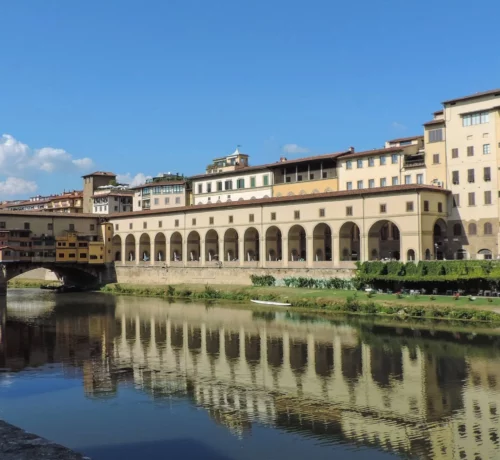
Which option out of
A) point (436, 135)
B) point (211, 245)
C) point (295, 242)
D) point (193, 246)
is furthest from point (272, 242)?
point (436, 135)

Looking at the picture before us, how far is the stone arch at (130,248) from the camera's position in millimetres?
87375

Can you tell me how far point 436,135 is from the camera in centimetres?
5784

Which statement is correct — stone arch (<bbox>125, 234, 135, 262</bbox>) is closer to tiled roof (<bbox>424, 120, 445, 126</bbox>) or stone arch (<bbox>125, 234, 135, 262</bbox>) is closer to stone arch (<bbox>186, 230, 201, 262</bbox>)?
stone arch (<bbox>186, 230, 201, 262</bbox>)

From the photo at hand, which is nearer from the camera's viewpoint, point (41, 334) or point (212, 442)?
point (212, 442)

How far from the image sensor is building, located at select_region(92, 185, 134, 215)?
11100 cm

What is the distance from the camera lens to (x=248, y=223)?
68.8 metres

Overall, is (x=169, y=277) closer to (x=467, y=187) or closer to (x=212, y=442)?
(x=467, y=187)

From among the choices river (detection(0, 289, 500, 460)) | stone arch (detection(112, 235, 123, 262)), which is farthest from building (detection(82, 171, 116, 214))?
river (detection(0, 289, 500, 460))

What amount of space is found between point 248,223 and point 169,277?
1465cm

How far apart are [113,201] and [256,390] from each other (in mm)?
90503

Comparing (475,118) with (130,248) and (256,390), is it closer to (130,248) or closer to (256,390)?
(256,390)

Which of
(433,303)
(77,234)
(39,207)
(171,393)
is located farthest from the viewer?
(39,207)

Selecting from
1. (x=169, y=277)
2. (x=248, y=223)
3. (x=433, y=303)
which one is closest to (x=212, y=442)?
(x=433, y=303)

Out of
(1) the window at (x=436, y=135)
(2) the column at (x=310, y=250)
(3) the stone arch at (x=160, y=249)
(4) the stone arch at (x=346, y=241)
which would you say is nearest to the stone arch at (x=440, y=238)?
(1) the window at (x=436, y=135)
